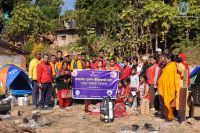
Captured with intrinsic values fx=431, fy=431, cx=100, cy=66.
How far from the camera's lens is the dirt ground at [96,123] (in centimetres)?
912

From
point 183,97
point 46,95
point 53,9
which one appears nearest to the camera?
point 183,97

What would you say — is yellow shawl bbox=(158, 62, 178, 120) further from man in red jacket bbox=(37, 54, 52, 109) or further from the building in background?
the building in background

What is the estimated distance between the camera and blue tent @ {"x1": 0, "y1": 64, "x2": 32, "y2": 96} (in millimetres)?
14586

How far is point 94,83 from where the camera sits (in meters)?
12.2

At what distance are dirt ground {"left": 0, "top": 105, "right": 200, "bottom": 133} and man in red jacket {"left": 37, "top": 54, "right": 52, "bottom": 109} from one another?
0.72 m

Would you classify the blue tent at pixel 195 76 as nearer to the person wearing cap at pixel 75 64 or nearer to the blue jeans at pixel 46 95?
the person wearing cap at pixel 75 64

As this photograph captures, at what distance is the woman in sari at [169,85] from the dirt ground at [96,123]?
1.01 ft

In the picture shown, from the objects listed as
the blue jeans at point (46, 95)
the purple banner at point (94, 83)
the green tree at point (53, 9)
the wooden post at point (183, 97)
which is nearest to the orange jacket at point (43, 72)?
the blue jeans at point (46, 95)

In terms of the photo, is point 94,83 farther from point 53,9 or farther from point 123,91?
point 53,9

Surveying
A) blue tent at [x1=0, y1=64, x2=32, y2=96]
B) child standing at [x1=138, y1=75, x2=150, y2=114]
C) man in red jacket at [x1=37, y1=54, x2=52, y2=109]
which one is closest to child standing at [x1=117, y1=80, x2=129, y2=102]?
child standing at [x1=138, y1=75, x2=150, y2=114]

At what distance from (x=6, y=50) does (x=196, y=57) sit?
1004 centimetres

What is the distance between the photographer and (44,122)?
9836 millimetres

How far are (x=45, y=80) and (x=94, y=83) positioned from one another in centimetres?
141

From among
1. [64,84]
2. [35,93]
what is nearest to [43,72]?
[64,84]
